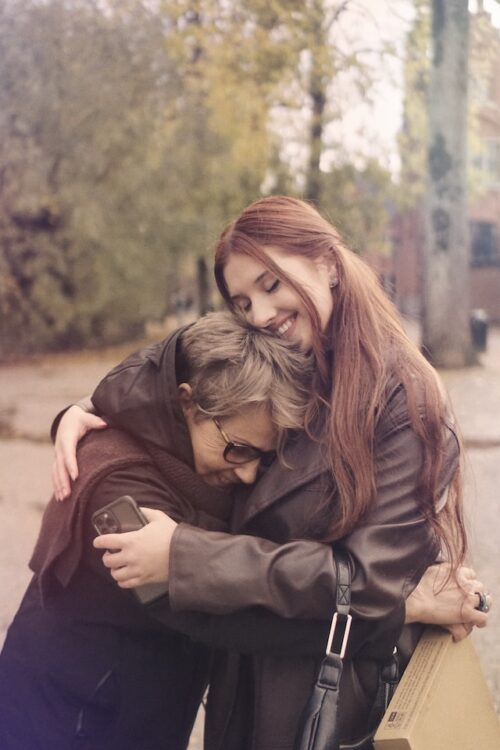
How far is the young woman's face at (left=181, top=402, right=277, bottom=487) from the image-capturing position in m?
1.37

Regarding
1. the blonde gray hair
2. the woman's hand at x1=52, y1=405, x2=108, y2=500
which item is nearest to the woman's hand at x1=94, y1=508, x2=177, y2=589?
the woman's hand at x1=52, y1=405, x2=108, y2=500

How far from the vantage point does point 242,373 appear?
1334mm

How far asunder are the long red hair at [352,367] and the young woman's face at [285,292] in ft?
0.05

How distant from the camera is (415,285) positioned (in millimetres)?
2779

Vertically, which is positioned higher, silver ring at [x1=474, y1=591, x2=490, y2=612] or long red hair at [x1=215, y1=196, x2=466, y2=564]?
long red hair at [x1=215, y1=196, x2=466, y2=564]

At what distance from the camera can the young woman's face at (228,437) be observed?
1.37m

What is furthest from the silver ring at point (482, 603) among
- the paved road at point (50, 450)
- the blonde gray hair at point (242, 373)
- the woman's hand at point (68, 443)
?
the paved road at point (50, 450)

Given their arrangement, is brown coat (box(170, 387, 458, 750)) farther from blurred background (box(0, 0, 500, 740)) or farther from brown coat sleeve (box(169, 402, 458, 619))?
blurred background (box(0, 0, 500, 740))

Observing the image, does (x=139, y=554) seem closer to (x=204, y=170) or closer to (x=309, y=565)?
(x=309, y=565)

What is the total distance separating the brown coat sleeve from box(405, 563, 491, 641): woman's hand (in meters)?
0.08

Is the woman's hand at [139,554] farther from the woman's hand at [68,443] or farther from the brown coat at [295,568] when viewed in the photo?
the woman's hand at [68,443]

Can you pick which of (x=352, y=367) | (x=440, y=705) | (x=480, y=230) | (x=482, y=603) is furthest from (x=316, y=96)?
(x=440, y=705)

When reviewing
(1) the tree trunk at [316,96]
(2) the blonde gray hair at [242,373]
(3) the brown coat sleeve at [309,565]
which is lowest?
(3) the brown coat sleeve at [309,565]

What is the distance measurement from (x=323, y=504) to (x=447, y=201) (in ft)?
5.34
